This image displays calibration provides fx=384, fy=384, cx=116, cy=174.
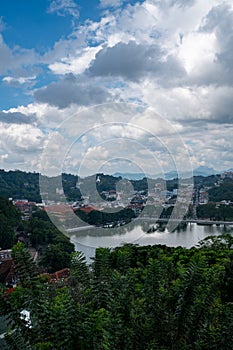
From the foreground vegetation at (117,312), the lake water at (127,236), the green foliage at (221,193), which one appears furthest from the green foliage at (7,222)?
the green foliage at (221,193)

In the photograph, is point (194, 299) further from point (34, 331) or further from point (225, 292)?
point (225, 292)

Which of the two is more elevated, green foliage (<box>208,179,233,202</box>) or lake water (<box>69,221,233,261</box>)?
green foliage (<box>208,179,233,202</box>)

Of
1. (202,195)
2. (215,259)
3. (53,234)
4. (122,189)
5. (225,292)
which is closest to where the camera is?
(225,292)

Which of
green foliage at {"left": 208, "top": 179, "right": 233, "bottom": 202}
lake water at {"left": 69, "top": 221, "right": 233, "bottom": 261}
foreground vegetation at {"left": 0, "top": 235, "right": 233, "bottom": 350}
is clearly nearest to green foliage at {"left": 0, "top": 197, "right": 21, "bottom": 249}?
lake water at {"left": 69, "top": 221, "right": 233, "bottom": 261}

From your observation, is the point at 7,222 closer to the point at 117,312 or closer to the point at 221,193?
the point at 117,312

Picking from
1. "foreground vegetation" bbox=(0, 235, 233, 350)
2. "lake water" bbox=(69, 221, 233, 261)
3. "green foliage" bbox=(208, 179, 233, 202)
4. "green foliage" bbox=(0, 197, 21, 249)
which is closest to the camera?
"foreground vegetation" bbox=(0, 235, 233, 350)

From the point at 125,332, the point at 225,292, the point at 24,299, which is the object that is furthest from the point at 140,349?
the point at 225,292

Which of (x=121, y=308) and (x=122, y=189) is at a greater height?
(x=122, y=189)

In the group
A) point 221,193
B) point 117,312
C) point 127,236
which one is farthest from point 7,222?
point 221,193

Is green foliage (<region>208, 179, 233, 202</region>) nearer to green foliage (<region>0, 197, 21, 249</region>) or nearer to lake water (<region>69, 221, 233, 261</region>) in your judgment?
lake water (<region>69, 221, 233, 261</region>)
